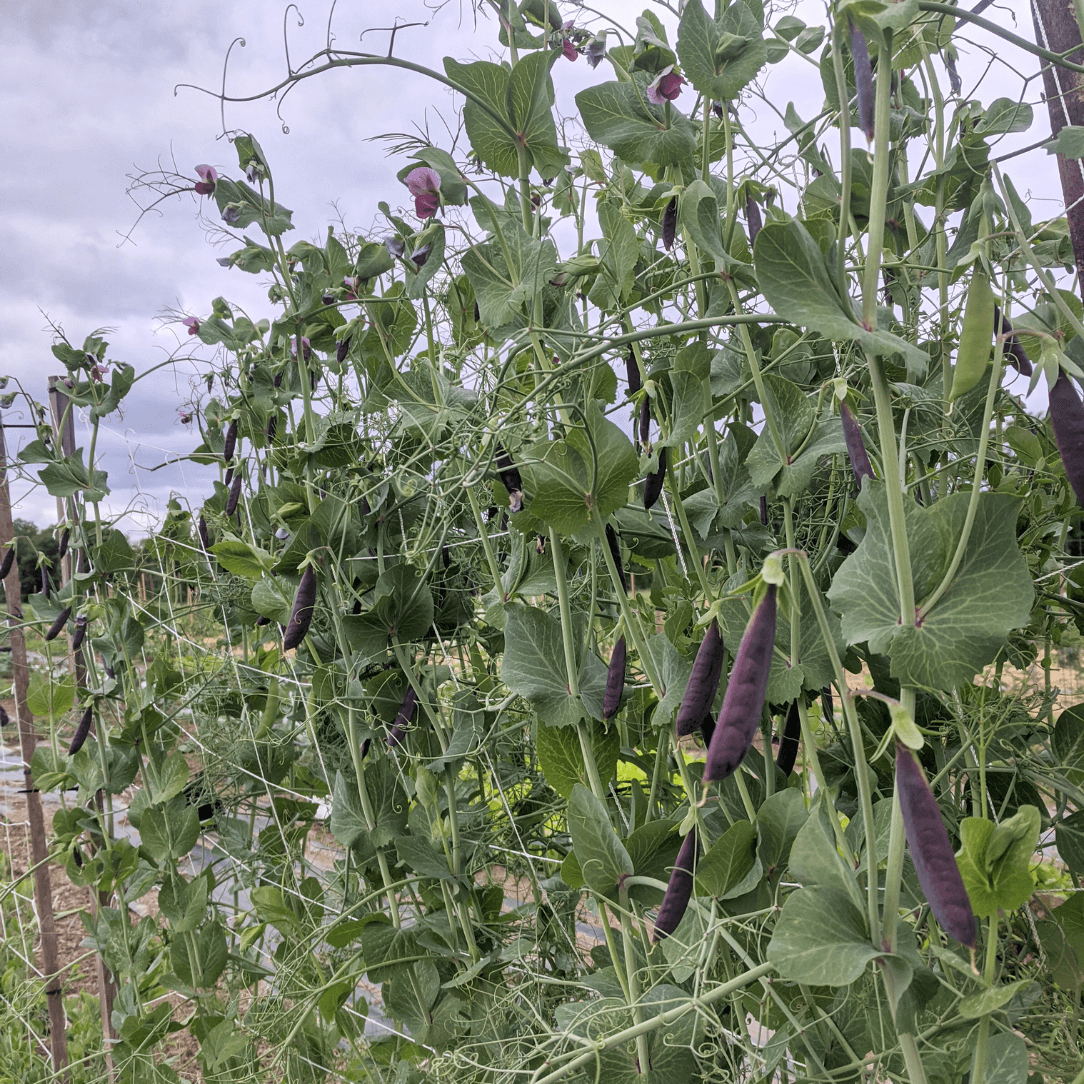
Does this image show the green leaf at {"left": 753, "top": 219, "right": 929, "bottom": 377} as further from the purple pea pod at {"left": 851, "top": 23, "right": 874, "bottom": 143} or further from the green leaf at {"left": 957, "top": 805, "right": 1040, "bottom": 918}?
the green leaf at {"left": 957, "top": 805, "right": 1040, "bottom": 918}

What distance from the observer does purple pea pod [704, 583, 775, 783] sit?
1.35ft

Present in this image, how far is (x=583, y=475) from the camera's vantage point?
72cm

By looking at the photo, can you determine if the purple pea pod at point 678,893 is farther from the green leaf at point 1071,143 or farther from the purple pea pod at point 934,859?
the green leaf at point 1071,143

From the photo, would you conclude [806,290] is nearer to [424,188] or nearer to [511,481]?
[511,481]

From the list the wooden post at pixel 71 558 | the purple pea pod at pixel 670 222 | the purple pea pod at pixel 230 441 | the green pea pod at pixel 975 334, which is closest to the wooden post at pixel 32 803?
the wooden post at pixel 71 558

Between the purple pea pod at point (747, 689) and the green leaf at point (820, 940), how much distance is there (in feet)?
0.44

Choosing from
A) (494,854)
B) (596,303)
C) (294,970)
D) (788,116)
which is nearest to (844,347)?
(596,303)

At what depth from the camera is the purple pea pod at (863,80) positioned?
0.43m

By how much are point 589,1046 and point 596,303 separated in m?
0.73

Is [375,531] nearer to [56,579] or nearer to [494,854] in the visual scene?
[494,854]

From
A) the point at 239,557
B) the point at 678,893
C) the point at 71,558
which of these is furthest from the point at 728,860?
the point at 71,558

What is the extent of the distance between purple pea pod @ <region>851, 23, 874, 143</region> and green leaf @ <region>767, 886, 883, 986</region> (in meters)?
0.48

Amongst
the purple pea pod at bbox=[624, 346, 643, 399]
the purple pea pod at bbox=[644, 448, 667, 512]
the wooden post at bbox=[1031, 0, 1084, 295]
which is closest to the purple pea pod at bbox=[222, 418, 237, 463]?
the purple pea pod at bbox=[624, 346, 643, 399]

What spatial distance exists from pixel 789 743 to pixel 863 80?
0.58 m
